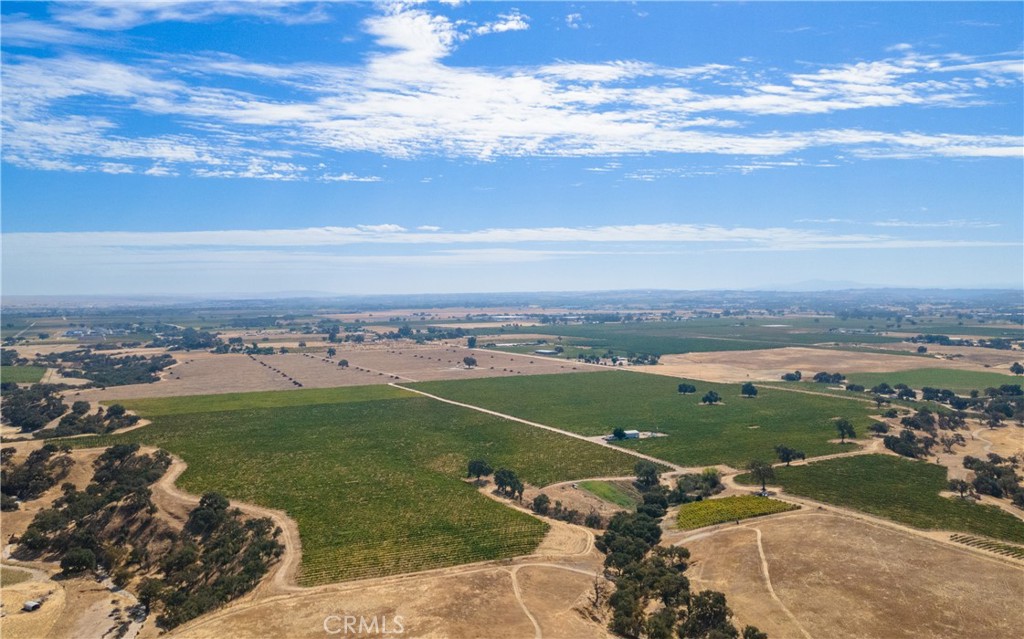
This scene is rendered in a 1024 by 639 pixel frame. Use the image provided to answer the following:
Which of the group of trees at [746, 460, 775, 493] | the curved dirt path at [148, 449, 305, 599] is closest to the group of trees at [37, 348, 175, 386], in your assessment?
the curved dirt path at [148, 449, 305, 599]

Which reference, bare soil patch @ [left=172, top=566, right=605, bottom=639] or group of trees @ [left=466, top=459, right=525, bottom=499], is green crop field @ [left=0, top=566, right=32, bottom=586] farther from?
group of trees @ [left=466, top=459, right=525, bottom=499]

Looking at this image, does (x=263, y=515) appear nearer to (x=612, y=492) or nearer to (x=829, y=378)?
(x=612, y=492)

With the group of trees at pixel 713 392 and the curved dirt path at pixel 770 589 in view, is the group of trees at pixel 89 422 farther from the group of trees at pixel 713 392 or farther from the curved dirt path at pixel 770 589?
the group of trees at pixel 713 392

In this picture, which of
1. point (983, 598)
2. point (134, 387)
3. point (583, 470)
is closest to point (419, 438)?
point (583, 470)

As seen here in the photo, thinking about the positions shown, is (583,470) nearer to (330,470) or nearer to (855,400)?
(330,470)

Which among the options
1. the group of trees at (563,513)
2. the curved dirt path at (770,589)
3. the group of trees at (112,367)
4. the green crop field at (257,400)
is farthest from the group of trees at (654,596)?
the group of trees at (112,367)

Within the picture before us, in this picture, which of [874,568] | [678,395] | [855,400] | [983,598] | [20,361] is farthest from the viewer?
[20,361]

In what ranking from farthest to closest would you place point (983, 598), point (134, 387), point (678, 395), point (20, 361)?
point (20, 361), point (134, 387), point (678, 395), point (983, 598)
